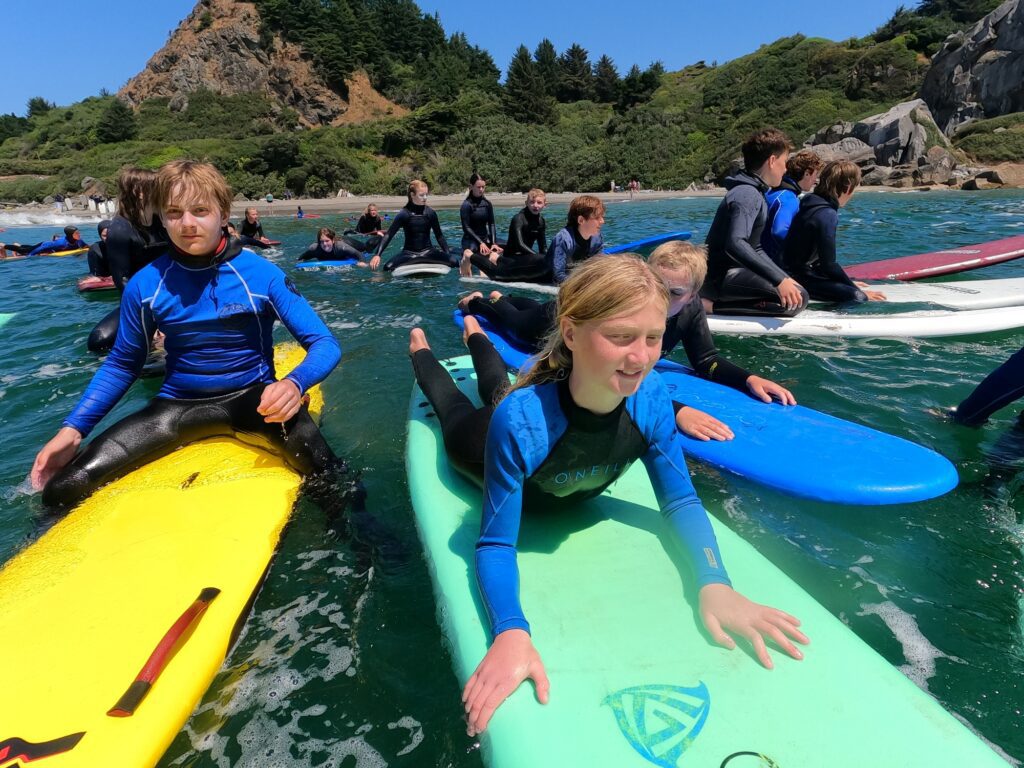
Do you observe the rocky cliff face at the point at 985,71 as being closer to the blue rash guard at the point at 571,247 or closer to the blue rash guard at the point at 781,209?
the blue rash guard at the point at 781,209

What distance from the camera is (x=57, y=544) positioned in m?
2.23

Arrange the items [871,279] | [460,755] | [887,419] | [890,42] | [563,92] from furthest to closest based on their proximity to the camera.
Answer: [563,92] → [890,42] → [871,279] → [887,419] → [460,755]

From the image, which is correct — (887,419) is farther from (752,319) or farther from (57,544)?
(57,544)

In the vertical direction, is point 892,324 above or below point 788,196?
below

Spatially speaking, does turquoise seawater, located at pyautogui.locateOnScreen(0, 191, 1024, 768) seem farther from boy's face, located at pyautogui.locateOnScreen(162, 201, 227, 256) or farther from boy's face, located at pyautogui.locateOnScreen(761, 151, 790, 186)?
boy's face, located at pyautogui.locateOnScreen(761, 151, 790, 186)

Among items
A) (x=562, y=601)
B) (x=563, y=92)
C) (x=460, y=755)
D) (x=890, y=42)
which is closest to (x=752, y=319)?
(x=562, y=601)

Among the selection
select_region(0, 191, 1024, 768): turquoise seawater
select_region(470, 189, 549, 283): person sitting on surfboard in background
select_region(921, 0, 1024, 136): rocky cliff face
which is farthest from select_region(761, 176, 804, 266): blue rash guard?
select_region(921, 0, 1024, 136): rocky cliff face

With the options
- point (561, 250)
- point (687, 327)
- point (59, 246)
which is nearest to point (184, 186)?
point (687, 327)

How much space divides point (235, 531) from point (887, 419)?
12.7ft

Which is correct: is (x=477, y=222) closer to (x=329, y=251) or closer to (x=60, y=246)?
(x=329, y=251)

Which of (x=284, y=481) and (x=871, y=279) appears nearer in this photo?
(x=284, y=481)

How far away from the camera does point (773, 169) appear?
181 inches

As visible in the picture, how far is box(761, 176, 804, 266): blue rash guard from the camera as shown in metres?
5.53

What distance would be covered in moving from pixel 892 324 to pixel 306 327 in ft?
16.8
